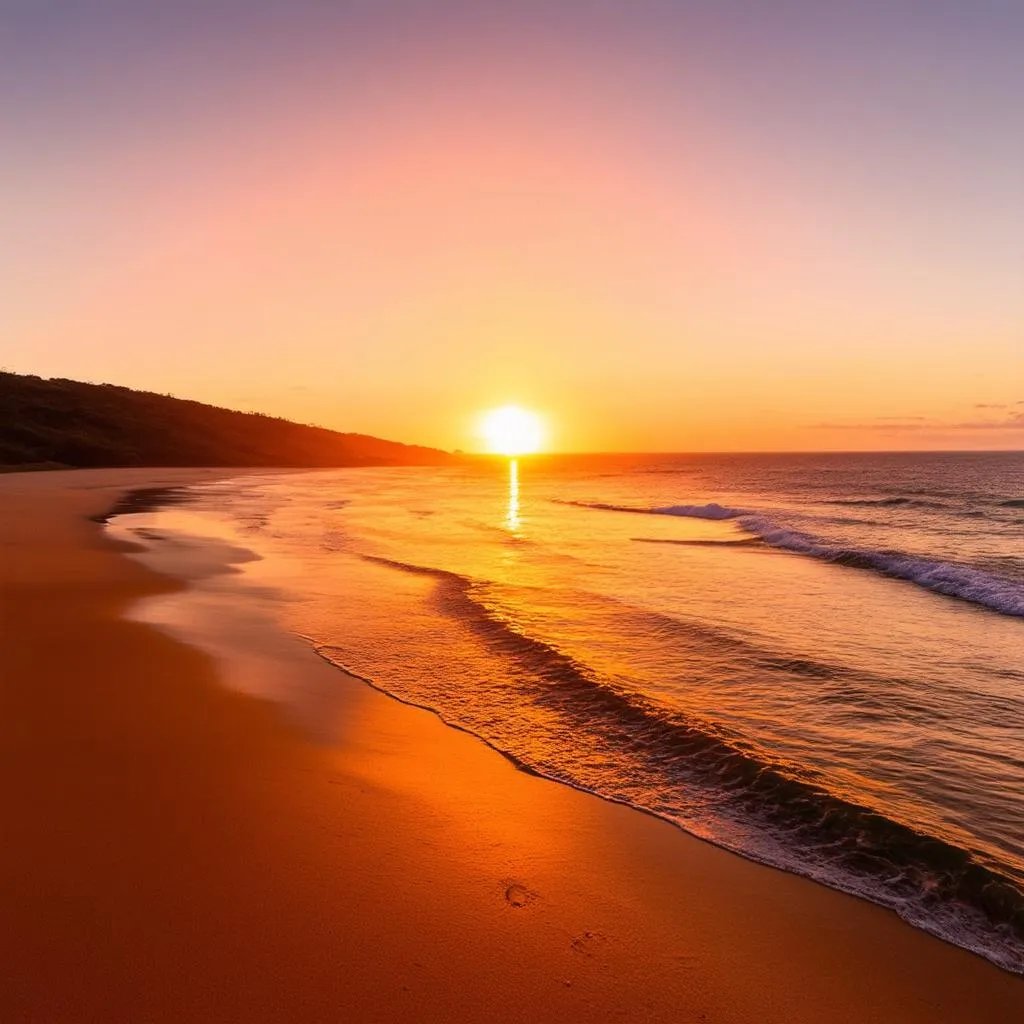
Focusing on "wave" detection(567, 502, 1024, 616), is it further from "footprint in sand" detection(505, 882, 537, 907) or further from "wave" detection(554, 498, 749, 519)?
"footprint in sand" detection(505, 882, 537, 907)

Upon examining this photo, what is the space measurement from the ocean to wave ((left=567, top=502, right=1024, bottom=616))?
114 millimetres

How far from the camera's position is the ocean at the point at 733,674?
546cm

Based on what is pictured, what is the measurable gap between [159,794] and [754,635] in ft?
29.1

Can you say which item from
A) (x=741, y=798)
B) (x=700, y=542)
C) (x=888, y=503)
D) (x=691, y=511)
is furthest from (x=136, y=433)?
(x=741, y=798)

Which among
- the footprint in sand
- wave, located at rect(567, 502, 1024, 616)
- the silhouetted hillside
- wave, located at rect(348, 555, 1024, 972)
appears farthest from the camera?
the silhouetted hillside

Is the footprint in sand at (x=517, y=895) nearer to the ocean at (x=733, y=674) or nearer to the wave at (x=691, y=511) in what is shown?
the ocean at (x=733, y=674)

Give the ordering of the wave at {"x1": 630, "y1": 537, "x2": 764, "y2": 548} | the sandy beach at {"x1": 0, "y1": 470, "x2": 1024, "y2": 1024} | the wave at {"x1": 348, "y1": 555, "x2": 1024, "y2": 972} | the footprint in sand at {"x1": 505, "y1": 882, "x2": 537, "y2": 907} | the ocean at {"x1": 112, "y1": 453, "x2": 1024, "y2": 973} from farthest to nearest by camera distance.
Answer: the wave at {"x1": 630, "y1": 537, "x2": 764, "y2": 548}
the ocean at {"x1": 112, "y1": 453, "x2": 1024, "y2": 973}
the wave at {"x1": 348, "y1": 555, "x2": 1024, "y2": 972}
the footprint in sand at {"x1": 505, "y1": 882, "x2": 537, "y2": 907}
the sandy beach at {"x1": 0, "y1": 470, "x2": 1024, "y2": 1024}

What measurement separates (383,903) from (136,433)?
113058 mm

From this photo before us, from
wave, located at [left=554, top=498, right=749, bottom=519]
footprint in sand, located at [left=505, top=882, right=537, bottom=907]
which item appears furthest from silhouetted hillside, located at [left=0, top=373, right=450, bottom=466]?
footprint in sand, located at [left=505, top=882, right=537, bottom=907]

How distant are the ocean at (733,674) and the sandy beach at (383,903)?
585 millimetres

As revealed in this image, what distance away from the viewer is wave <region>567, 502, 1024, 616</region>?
1541cm

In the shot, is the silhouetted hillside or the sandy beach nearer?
the sandy beach

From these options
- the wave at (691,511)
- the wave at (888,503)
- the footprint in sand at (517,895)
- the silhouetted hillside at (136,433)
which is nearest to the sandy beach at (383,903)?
the footprint in sand at (517,895)

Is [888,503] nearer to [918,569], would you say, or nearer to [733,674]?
[918,569]
